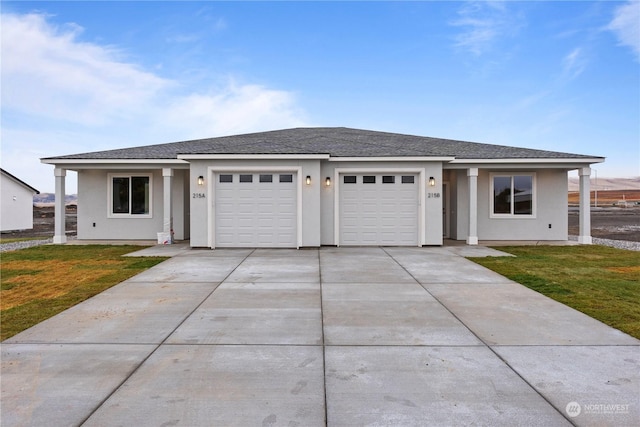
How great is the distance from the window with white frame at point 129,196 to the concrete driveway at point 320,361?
28.8ft

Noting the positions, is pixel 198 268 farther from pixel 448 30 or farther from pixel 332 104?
pixel 332 104

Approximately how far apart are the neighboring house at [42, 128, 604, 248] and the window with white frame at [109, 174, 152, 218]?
40 mm

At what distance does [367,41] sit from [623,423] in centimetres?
2331

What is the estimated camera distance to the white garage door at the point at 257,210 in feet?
38.9

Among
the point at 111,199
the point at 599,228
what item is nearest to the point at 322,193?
the point at 111,199

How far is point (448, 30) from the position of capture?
21.5 metres

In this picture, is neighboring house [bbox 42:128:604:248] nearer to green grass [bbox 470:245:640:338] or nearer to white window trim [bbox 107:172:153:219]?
white window trim [bbox 107:172:153:219]

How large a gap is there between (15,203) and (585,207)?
29755 mm

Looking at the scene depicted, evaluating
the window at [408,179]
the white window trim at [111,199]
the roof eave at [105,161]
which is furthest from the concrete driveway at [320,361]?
the white window trim at [111,199]

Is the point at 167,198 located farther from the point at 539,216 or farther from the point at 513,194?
the point at 539,216

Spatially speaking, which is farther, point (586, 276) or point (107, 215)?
point (107, 215)

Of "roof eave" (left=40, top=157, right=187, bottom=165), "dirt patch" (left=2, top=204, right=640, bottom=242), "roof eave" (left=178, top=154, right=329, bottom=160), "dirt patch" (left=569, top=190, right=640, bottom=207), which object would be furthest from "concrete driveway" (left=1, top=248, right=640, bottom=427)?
"dirt patch" (left=569, top=190, right=640, bottom=207)

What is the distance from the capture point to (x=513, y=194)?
559 inches

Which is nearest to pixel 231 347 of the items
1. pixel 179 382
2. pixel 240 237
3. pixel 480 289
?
pixel 179 382
